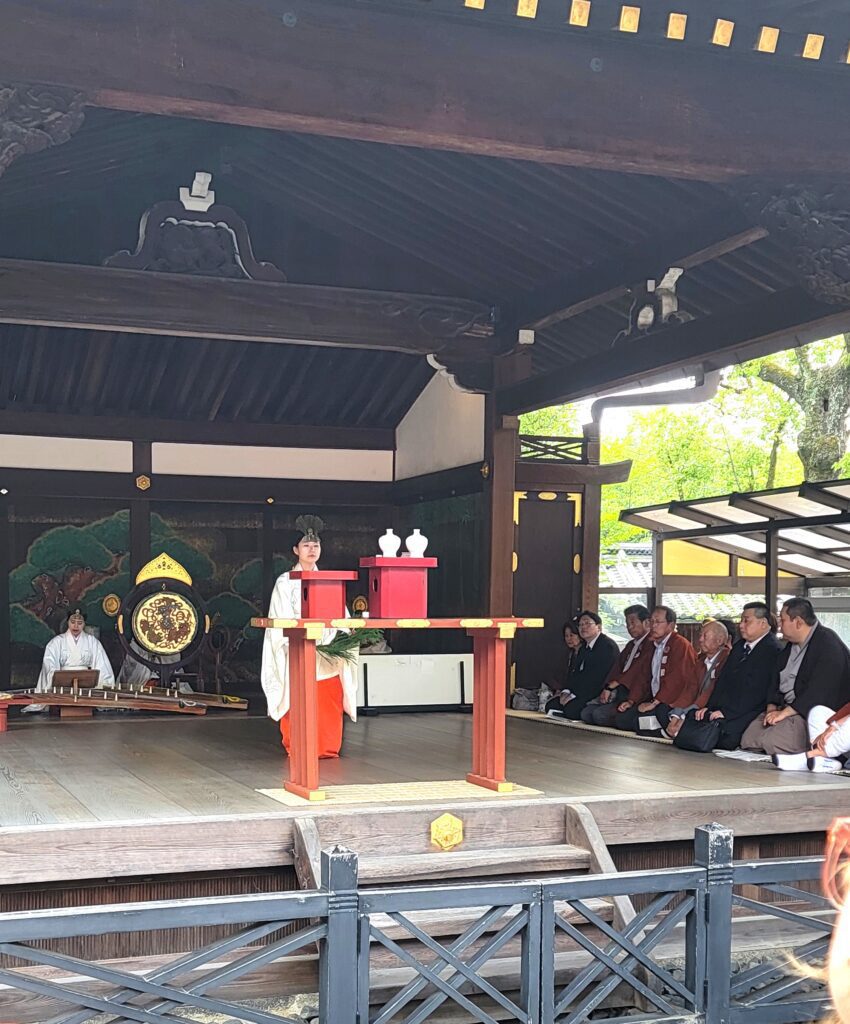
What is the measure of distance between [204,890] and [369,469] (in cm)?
689

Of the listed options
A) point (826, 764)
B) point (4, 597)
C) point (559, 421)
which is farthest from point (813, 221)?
point (559, 421)

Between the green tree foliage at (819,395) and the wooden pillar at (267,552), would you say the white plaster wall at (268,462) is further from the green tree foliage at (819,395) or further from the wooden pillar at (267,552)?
the green tree foliage at (819,395)

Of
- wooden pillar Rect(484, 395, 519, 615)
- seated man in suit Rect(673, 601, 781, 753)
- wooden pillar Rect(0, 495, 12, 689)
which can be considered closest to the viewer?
seated man in suit Rect(673, 601, 781, 753)

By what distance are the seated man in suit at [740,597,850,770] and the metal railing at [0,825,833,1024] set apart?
1.57 m

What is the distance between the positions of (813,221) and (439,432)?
19.5 feet

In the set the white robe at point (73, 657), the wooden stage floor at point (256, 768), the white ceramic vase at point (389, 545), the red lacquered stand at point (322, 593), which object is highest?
the white ceramic vase at point (389, 545)

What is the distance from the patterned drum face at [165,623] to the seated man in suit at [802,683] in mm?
4585

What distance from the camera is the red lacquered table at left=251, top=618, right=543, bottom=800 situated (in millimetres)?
5449

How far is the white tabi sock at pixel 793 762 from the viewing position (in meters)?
6.26

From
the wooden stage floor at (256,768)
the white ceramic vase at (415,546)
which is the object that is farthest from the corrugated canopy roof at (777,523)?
the white ceramic vase at (415,546)

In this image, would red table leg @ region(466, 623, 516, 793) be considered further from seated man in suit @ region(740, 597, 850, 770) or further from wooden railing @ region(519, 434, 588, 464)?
wooden railing @ region(519, 434, 588, 464)

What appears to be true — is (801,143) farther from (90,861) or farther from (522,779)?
(90,861)

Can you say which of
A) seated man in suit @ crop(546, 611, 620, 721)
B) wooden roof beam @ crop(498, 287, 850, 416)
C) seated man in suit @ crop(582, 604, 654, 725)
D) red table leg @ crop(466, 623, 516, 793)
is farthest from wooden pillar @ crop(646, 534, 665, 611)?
red table leg @ crop(466, 623, 516, 793)

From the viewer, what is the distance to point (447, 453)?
10367 mm
